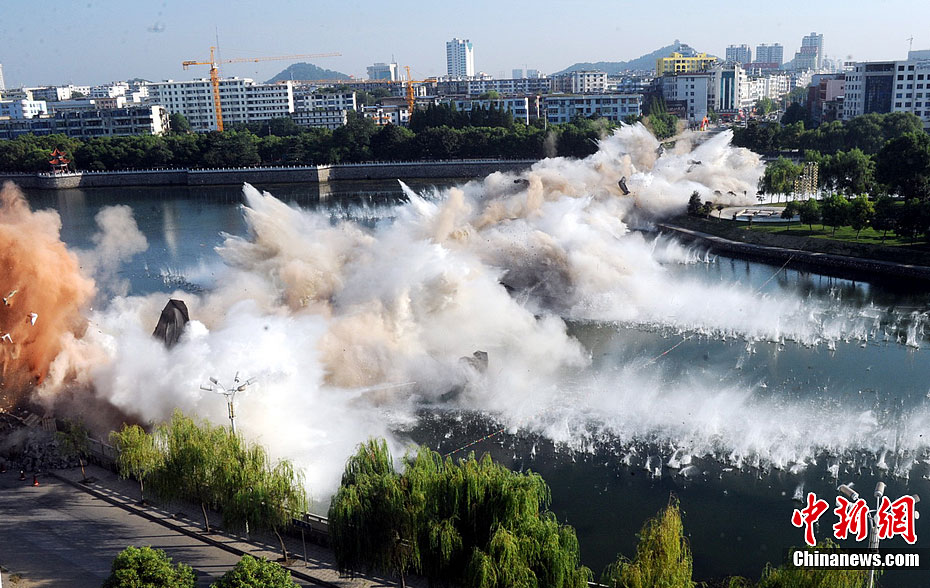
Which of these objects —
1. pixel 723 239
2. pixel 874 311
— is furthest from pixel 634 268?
pixel 723 239

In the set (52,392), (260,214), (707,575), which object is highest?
(260,214)

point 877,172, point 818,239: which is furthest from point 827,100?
point 818,239

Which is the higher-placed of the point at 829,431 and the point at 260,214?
the point at 260,214

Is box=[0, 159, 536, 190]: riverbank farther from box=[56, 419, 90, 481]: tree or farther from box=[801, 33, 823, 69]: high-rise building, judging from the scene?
box=[801, 33, 823, 69]: high-rise building

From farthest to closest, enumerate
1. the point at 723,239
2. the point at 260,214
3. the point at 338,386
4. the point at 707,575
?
the point at 723,239 < the point at 260,214 < the point at 338,386 < the point at 707,575

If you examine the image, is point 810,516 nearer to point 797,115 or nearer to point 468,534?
point 468,534

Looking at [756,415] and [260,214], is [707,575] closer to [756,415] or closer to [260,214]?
[756,415]
